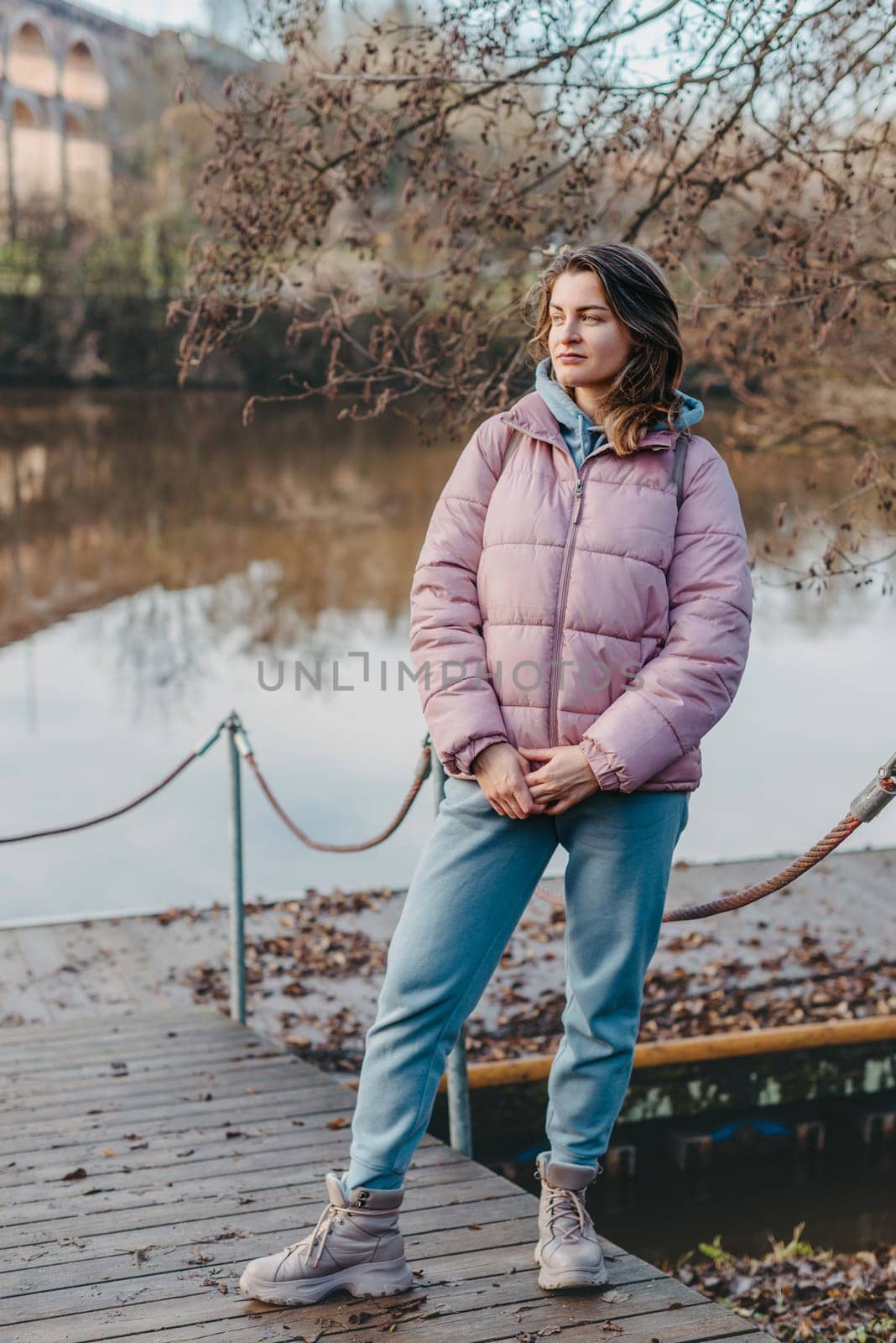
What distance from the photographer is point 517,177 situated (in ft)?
16.9

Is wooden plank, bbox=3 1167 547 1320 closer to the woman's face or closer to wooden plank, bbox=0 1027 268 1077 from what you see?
wooden plank, bbox=0 1027 268 1077

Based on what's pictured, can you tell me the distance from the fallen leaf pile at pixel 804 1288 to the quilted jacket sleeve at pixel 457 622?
2108mm

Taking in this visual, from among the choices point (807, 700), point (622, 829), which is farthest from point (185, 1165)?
point (807, 700)

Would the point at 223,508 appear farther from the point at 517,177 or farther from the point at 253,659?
the point at 517,177

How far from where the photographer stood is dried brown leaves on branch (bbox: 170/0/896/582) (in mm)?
4816

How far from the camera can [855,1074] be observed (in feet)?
19.2

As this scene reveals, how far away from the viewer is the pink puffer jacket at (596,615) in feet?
8.59

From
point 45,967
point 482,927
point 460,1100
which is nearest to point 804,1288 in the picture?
point 460,1100

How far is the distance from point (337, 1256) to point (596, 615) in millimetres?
1288

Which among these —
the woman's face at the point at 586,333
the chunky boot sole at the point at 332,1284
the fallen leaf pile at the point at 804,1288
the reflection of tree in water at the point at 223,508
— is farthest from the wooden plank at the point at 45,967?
the reflection of tree in water at the point at 223,508

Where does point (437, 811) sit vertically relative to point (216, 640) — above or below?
above

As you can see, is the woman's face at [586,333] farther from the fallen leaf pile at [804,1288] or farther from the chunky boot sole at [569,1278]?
the fallen leaf pile at [804,1288]

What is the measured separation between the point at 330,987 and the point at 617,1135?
4.27 feet

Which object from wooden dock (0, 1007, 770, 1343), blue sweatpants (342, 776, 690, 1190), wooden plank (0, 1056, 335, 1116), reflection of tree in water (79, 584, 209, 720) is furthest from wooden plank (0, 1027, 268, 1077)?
reflection of tree in water (79, 584, 209, 720)
